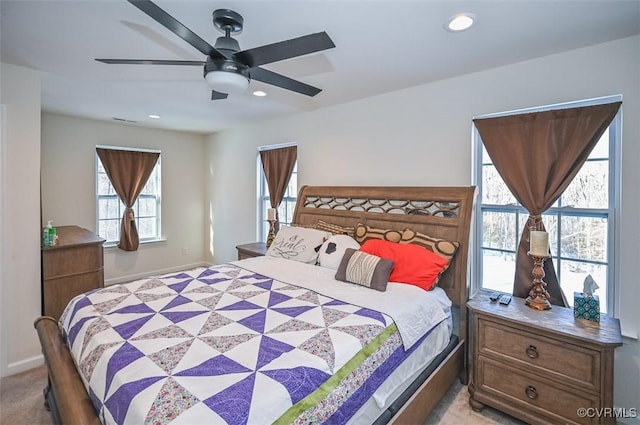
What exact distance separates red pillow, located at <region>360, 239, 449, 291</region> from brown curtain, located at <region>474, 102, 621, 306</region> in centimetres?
64

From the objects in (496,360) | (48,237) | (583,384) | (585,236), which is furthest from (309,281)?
(48,237)

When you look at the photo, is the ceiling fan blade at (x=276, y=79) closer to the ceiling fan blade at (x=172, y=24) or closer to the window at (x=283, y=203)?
the ceiling fan blade at (x=172, y=24)

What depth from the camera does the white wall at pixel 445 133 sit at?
6.66 ft

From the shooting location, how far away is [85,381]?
4.71 ft

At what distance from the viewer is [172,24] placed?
1364 millimetres

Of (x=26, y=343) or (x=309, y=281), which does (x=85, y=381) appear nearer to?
(x=309, y=281)

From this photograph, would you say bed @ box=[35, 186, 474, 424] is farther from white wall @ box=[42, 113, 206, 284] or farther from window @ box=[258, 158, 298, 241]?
white wall @ box=[42, 113, 206, 284]

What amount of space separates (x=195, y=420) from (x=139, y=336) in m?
0.73

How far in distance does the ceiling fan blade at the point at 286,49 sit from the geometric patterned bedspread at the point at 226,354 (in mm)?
1443

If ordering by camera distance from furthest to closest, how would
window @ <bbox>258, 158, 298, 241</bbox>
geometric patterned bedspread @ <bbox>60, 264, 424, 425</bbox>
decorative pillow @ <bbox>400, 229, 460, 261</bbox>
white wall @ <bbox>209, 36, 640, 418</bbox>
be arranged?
window @ <bbox>258, 158, 298, 241</bbox>
decorative pillow @ <bbox>400, 229, 460, 261</bbox>
white wall @ <bbox>209, 36, 640, 418</bbox>
geometric patterned bedspread @ <bbox>60, 264, 424, 425</bbox>

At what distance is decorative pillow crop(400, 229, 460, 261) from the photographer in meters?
2.50

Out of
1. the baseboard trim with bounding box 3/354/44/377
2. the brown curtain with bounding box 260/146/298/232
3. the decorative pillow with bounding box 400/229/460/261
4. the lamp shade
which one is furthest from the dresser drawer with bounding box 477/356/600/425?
the baseboard trim with bounding box 3/354/44/377

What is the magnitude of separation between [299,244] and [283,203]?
1.46 metres

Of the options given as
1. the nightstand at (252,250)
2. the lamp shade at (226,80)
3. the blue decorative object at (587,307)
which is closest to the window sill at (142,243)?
the nightstand at (252,250)
